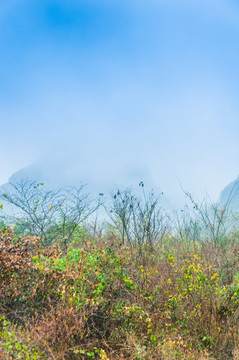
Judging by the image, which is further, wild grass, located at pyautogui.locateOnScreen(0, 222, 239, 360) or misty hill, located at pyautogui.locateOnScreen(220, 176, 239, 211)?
misty hill, located at pyautogui.locateOnScreen(220, 176, 239, 211)

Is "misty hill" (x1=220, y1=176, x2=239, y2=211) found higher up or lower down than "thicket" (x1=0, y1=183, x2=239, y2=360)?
higher up

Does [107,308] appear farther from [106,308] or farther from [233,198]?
[233,198]

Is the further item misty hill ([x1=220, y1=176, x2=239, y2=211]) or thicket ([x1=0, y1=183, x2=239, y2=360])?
misty hill ([x1=220, y1=176, x2=239, y2=211])

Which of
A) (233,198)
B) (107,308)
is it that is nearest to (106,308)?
(107,308)

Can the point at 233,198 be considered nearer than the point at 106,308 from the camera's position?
No

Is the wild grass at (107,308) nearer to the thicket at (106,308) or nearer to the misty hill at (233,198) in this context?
the thicket at (106,308)

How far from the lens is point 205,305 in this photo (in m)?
5.32

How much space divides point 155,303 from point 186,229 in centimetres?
506

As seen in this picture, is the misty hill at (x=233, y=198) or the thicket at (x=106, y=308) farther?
the misty hill at (x=233, y=198)

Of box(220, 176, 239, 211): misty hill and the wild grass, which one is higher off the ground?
box(220, 176, 239, 211): misty hill

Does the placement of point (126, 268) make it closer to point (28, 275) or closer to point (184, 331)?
point (184, 331)

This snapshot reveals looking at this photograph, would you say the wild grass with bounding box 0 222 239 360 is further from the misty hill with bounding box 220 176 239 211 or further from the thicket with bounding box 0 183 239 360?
the misty hill with bounding box 220 176 239 211

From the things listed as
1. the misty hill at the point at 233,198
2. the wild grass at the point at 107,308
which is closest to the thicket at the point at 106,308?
the wild grass at the point at 107,308

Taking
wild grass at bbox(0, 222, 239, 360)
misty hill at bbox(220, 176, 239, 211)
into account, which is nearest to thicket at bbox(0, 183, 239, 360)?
wild grass at bbox(0, 222, 239, 360)
